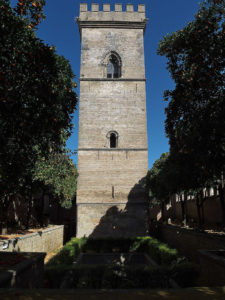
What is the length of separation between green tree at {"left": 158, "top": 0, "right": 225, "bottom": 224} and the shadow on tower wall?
919 centimetres

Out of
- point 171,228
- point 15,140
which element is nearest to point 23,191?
point 15,140

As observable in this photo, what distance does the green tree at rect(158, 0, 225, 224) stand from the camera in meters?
8.59

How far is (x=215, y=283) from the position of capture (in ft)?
23.2

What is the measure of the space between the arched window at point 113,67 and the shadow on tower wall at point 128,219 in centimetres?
1022

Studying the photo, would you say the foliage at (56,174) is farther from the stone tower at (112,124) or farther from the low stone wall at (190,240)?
the low stone wall at (190,240)

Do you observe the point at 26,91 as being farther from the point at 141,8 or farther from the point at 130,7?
the point at 141,8

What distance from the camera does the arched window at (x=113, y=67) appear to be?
21406 millimetres

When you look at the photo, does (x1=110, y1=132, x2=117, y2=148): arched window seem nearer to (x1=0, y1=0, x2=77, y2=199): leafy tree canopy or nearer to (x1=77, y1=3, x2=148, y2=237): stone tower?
(x1=77, y1=3, x2=148, y2=237): stone tower

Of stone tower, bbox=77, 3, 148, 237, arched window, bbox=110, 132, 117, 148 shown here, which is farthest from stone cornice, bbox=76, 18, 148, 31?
arched window, bbox=110, 132, 117, 148

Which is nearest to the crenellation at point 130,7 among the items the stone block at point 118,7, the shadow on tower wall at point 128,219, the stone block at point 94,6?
the stone block at point 118,7

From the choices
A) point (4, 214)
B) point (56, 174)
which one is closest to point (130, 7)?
point (56, 174)

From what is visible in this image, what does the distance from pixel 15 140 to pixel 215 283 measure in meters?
7.78

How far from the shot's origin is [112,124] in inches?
786

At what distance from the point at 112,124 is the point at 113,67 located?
18.5 feet
